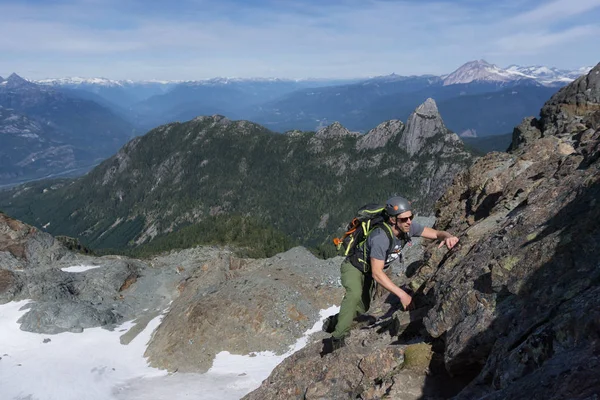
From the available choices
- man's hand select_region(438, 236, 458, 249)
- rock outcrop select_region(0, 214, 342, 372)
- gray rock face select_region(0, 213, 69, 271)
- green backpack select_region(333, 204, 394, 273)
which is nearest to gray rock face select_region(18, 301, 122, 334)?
rock outcrop select_region(0, 214, 342, 372)

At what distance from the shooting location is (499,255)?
37.2ft

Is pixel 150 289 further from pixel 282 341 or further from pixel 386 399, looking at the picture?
pixel 386 399

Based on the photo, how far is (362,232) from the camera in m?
12.8

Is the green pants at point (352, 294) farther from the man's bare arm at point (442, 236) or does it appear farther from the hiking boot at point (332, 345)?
the man's bare arm at point (442, 236)

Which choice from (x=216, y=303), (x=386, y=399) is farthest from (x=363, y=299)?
(x=216, y=303)

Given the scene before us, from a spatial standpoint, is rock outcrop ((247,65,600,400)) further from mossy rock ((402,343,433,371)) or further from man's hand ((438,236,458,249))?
man's hand ((438,236,458,249))

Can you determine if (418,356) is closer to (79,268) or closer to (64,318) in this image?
(64,318)

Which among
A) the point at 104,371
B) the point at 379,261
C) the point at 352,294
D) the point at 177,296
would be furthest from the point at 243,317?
the point at 379,261

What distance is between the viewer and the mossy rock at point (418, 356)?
11.1 m

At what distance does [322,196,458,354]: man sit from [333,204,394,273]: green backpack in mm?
36

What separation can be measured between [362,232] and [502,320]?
455cm

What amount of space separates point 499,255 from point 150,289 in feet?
170

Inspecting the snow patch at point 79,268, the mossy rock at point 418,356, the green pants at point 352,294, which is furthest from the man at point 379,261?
the snow patch at point 79,268

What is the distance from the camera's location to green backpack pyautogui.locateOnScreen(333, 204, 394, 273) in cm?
1223
